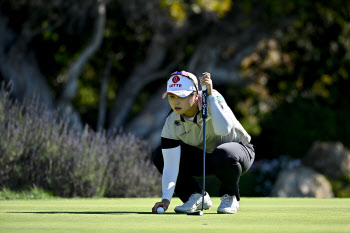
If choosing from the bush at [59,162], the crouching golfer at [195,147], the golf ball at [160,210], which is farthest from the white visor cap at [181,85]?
the bush at [59,162]

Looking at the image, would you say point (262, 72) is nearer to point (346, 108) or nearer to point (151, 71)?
point (346, 108)

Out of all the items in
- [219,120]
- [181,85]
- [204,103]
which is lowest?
[219,120]

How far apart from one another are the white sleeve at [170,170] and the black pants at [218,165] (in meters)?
0.27

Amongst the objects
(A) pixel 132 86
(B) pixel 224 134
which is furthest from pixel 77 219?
(A) pixel 132 86

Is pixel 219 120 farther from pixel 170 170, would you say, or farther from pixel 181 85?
pixel 170 170

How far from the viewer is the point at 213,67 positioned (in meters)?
20.0

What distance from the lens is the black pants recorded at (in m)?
6.88

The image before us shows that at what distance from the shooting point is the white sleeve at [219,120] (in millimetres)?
6727

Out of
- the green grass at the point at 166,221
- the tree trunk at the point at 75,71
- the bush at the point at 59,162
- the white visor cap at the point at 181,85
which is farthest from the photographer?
the tree trunk at the point at 75,71

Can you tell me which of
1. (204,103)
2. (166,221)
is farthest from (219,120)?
(166,221)

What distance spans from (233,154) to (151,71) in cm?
1325

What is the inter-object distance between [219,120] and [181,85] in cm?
48

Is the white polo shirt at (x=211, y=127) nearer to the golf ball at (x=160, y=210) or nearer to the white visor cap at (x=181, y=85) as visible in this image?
the white visor cap at (x=181, y=85)

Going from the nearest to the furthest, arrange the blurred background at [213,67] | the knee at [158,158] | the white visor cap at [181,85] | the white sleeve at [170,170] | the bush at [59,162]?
the white visor cap at [181,85] → the white sleeve at [170,170] → the knee at [158,158] → the bush at [59,162] → the blurred background at [213,67]
